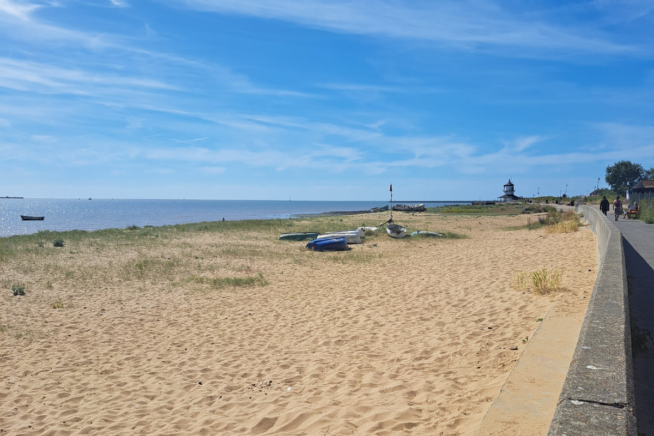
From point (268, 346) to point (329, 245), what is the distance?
1209 cm

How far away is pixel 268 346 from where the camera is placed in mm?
6902

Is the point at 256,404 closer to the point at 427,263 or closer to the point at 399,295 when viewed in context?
the point at 399,295

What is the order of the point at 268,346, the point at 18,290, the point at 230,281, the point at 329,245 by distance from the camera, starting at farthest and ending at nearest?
1. the point at 329,245
2. the point at 230,281
3. the point at 18,290
4. the point at 268,346

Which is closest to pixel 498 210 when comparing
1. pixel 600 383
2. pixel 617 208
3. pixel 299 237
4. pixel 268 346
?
pixel 617 208

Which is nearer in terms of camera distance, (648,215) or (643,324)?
(643,324)

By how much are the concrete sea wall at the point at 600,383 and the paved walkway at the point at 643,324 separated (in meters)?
0.53

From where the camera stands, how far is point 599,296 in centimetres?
522

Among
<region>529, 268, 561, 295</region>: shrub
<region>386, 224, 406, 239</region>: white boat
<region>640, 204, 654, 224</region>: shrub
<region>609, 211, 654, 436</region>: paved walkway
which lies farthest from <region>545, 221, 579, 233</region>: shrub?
<region>529, 268, 561, 295</region>: shrub

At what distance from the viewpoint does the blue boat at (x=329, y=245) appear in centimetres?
1891

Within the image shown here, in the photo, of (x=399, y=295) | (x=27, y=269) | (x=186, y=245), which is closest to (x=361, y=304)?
(x=399, y=295)

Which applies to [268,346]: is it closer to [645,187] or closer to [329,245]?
[329,245]

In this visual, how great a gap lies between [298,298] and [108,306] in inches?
166

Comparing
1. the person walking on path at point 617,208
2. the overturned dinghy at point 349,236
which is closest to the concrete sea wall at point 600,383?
the overturned dinghy at point 349,236

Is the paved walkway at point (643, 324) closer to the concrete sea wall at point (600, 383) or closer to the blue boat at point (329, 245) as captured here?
the concrete sea wall at point (600, 383)
